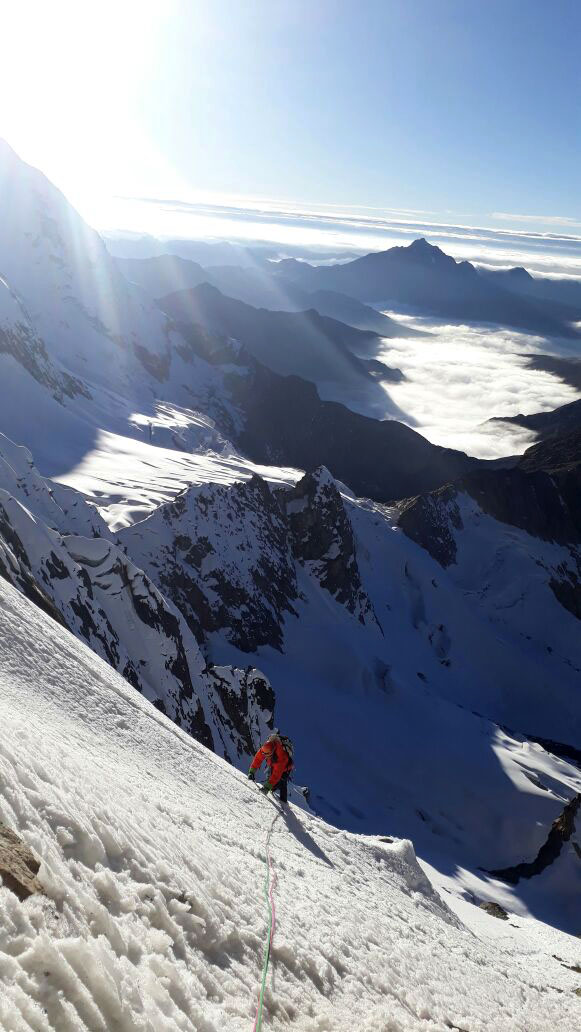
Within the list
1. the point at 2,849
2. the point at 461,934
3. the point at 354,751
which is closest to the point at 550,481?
the point at 354,751

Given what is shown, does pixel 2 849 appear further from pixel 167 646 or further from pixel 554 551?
pixel 554 551

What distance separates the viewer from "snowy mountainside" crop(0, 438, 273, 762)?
28.3m

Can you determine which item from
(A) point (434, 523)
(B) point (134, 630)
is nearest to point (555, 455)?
(A) point (434, 523)

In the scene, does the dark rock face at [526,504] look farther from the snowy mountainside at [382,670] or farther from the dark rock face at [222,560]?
the dark rock face at [222,560]

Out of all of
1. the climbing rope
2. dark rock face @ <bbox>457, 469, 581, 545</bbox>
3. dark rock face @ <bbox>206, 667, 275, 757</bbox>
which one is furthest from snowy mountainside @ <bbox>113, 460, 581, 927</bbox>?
the climbing rope

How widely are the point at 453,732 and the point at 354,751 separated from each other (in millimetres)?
14296

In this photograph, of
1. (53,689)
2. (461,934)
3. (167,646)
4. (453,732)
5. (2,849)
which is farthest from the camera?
(453,732)

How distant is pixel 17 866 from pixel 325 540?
291 ft

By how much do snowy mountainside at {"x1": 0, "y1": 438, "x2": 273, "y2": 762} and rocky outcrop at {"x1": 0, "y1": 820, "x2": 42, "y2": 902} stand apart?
49.2 feet

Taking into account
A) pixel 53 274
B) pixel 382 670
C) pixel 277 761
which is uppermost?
pixel 53 274

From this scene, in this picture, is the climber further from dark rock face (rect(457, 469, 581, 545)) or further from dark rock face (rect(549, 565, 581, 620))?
dark rock face (rect(457, 469, 581, 545))

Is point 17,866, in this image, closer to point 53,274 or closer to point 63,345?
point 63,345

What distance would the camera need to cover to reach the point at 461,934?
1689cm

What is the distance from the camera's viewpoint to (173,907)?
736 centimetres
